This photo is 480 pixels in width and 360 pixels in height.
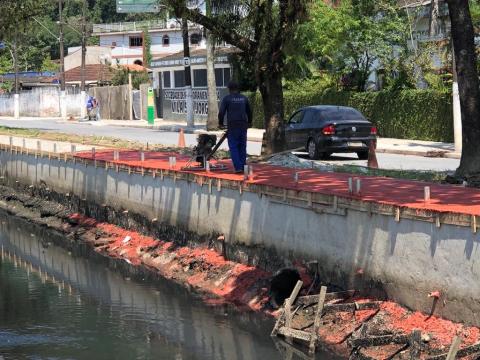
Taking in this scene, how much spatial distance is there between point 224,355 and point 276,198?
313 centimetres

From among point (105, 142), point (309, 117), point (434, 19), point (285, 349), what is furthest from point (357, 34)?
point (285, 349)

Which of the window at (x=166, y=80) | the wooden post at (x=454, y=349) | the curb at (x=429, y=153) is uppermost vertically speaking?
the window at (x=166, y=80)

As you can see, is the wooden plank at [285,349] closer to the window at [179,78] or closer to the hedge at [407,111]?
the hedge at [407,111]

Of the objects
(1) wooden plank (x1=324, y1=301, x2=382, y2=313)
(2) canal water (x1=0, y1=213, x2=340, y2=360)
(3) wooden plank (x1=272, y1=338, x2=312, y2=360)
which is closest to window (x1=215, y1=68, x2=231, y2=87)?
(2) canal water (x1=0, y1=213, x2=340, y2=360)

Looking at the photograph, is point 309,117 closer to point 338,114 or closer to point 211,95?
point 338,114

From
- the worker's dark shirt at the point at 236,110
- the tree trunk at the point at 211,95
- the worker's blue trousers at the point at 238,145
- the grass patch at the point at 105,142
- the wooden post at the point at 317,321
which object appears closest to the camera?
the wooden post at the point at 317,321

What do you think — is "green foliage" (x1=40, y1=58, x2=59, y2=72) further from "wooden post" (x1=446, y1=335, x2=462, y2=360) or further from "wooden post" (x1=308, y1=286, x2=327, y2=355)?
"wooden post" (x1=446, y1=335, x2=462, y2=360)

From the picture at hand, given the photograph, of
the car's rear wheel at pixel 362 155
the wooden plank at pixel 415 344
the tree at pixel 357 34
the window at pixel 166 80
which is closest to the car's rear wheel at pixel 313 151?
the car's rear wheel at pixel 362 155

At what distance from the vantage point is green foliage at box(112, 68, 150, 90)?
2446 inches

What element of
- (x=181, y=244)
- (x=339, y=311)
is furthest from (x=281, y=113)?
(x=339, y=311)

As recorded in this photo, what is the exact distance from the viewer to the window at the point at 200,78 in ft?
170

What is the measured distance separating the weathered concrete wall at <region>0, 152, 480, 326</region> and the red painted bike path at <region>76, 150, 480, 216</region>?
35 centimetres

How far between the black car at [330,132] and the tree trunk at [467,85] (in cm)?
836

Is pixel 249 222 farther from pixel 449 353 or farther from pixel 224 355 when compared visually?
pixel 449 353
